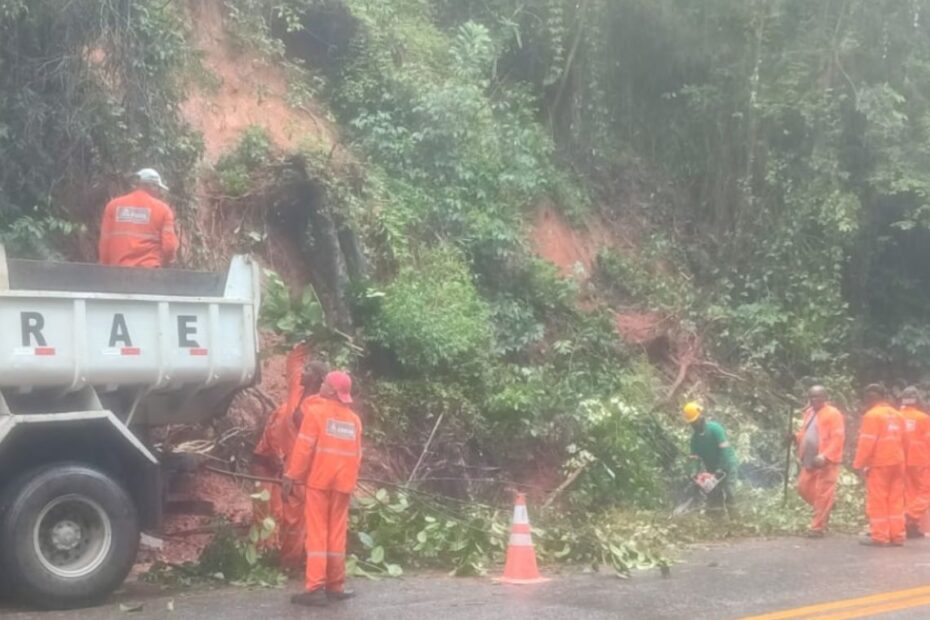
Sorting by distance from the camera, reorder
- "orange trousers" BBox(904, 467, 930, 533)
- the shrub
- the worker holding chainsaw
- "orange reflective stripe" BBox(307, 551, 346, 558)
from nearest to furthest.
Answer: "orange reflective stripe" BBox(307, 551, 346, 558) < "orange trousers" BBox(904, 467, 930, 533) < the shrub < the worker holding chainsaw

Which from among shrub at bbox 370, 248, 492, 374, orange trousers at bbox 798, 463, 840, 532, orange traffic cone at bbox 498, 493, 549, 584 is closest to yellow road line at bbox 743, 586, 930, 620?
orange traffic cone at bbox 498, 493, 549, 584

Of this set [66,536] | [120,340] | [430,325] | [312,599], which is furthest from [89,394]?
[430,325]

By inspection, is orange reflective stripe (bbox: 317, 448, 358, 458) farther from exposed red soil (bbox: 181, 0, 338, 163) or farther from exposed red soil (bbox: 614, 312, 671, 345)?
exposed red soil (bbox: 614, 312, 671, 345)

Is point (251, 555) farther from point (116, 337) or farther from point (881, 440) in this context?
point (881, 440)

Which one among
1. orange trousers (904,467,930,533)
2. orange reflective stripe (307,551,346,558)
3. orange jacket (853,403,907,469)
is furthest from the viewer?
orange trousers (904,467,930,533)

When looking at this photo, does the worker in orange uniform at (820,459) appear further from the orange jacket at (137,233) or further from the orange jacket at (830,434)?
the orange jacket at (137,233)

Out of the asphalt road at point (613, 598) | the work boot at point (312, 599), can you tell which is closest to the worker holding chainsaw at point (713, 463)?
the asphalt road at point (613, 598)

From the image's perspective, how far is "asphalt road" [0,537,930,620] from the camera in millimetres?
8234

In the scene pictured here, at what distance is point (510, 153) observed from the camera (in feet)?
57.3

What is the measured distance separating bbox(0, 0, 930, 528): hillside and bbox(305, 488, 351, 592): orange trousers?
10.4ft

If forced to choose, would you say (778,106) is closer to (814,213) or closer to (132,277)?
(814,213)

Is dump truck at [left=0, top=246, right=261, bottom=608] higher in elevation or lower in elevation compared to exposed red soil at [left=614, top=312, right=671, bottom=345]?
lower

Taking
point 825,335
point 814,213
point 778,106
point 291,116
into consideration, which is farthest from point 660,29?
point 291,116

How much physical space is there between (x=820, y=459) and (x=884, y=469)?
63 centimetres
